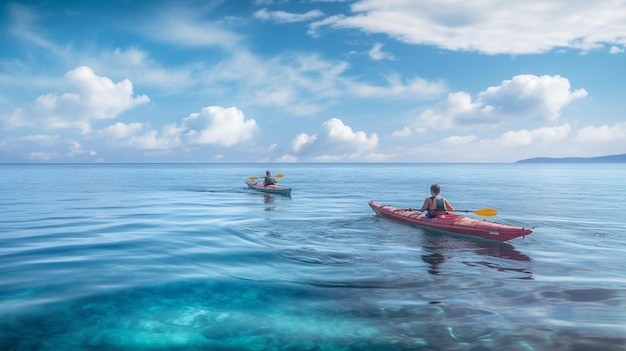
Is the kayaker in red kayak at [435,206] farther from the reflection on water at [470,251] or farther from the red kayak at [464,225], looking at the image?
the reflection on water at [470,251]

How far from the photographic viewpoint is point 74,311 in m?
8.84

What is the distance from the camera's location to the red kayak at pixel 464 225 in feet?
52.2

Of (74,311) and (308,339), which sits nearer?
(308,339)

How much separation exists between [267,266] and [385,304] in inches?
180

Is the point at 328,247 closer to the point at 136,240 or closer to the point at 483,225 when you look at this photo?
the point at 483,225

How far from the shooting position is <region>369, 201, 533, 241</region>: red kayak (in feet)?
52.2

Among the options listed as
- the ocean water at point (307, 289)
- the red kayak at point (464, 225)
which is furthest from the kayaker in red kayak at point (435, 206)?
the ocean water at point (307, 289)

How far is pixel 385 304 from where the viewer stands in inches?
363

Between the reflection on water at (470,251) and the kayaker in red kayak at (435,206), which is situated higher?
the kayaker in red kayak at (435,206)

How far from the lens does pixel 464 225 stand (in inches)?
693

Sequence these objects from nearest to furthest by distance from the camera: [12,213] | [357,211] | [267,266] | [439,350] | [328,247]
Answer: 1. [439,350]
2. [267,266]
3. [328,247]
4. [12,213]
5. [357,211]

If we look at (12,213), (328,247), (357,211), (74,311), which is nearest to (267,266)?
(328,247)

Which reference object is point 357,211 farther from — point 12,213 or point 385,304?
point 12,213

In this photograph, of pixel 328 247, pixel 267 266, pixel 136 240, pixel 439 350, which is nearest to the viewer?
pixel 439 350
